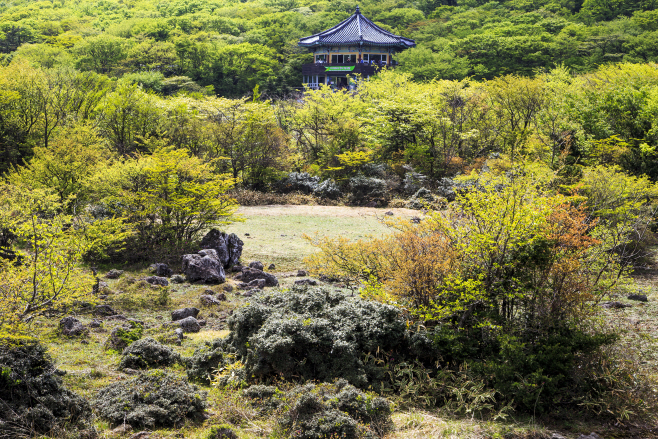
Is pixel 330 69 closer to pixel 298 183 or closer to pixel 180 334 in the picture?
pixel 298 183

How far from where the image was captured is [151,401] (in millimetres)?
5676

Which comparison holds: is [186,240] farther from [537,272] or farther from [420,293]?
[537,272]

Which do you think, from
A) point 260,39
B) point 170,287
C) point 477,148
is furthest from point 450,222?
point 260,39

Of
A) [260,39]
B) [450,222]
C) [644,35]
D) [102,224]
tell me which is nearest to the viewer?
[450,222]

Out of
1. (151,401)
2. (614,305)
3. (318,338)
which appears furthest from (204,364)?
(614,305)

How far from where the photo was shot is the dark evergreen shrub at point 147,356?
6.96 meters

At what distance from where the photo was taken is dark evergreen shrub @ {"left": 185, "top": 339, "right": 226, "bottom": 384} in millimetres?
6945

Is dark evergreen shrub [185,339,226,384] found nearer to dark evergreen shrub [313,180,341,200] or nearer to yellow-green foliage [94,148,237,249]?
yellow-green foliage [94,148,237,249]

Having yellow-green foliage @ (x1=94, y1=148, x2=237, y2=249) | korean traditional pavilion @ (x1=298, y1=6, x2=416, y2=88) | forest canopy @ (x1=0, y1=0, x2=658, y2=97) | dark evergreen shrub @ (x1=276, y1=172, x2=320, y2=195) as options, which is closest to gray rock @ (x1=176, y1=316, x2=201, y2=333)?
yellow-green foliage @ (x1=94, y1=148, x2=237, y2=249)

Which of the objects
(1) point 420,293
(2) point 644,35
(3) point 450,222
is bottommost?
(1) point 420,293

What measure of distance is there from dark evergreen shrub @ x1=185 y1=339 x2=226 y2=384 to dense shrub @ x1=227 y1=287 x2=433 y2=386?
0.93 feet

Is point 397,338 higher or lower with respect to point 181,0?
lower

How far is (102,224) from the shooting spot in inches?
434

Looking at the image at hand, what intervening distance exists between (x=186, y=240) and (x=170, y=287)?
2.59 meters
